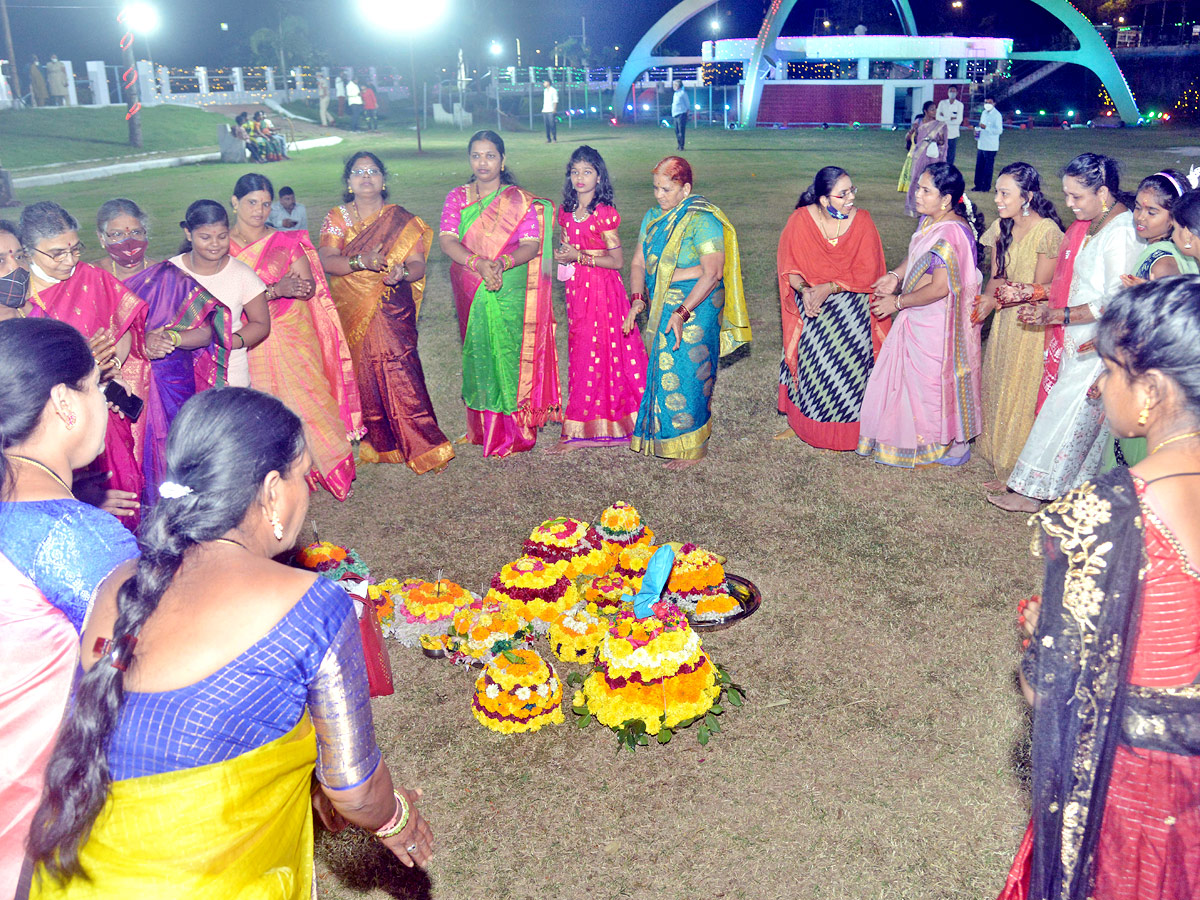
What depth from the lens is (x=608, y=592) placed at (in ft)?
13.7

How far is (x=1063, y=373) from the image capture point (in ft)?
15.9

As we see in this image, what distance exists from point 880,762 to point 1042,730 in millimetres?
1443

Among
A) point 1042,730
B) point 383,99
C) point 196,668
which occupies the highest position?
point 383,99

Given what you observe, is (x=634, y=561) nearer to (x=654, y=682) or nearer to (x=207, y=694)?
(x=654, y=682)

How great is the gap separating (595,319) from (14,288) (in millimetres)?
3178

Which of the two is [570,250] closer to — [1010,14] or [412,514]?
[412,514]

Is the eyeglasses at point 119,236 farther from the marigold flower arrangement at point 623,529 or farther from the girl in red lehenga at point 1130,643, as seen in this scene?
the girl in red lehenga at point 1130,643

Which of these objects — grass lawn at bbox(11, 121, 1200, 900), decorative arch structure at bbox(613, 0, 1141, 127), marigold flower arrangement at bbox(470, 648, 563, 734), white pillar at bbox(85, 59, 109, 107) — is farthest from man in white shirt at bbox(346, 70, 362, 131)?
marigold flower arrangement at bbox(470, 648, 563, 734)

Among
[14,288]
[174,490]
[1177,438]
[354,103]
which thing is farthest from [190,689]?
[354,103]

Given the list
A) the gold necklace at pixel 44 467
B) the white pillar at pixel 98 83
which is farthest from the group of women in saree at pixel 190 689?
the white pillar at pixel 98 83

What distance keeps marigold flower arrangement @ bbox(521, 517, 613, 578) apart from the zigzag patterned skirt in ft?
7.03

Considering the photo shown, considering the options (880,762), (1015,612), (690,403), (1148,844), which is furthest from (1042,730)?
(690,403)

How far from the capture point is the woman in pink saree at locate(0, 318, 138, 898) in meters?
1.89

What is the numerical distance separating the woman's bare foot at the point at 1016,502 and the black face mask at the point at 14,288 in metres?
4.88
